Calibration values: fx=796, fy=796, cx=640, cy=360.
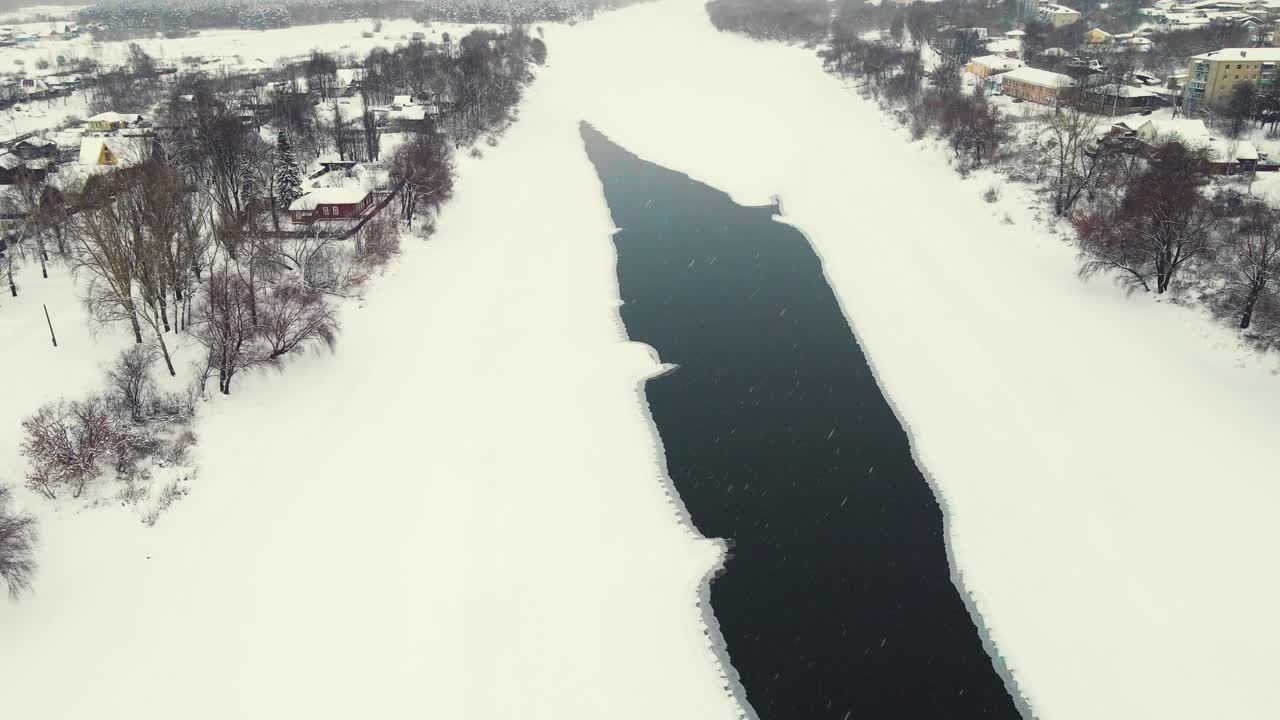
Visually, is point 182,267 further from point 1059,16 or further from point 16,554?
point 1059,16

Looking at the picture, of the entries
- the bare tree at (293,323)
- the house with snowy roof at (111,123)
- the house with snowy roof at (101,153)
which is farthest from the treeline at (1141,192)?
the house with snowy roof at (111,123)

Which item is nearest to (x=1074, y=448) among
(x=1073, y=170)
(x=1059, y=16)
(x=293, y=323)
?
(x=1073, y=170)

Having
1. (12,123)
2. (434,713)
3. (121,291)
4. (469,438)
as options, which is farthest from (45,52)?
(434,713)

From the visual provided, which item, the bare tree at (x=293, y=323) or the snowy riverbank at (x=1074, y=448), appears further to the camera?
the bare tree at (x=293, y=323)

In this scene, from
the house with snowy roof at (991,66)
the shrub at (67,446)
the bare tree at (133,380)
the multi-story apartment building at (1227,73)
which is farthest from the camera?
the house with snowy roof at (991,66)

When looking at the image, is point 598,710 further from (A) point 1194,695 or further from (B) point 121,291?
(B) point 121,291

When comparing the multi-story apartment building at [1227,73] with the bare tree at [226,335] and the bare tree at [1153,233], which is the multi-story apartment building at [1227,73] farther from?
the bare tree at [226,335]

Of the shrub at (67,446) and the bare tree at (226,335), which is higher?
the bare tree at (226,335)
